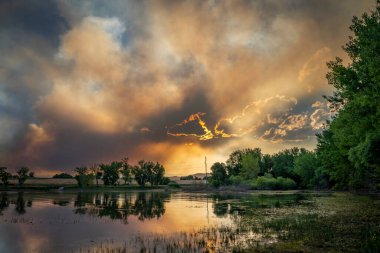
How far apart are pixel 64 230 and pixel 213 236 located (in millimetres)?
14815

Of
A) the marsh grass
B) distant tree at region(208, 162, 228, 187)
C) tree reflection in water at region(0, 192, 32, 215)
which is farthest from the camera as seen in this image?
distant tree at region(208, 162, 228, 187)

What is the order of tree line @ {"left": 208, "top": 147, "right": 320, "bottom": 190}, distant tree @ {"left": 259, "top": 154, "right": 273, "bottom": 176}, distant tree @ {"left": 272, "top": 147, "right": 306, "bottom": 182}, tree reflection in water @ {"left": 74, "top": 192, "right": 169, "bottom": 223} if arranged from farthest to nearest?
distant tree @ {"left": 259, "top": 154, "right": 273, "bottom": 176} < distant tree @ {"left": 272, "top": 147, "right": 306, "bottom": 182} < tree line @ {"left": 208, "top": 147, "right": 320, "bottom": 190} < tree reflection in water @ {"left": 74, "top": 192, "right": 169, "bottom": 223}

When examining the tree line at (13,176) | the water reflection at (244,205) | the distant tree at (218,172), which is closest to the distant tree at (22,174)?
the tree line at (13,176)

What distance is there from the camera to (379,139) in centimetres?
3622

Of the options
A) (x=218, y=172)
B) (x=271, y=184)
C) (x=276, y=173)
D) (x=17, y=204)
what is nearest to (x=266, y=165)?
(x=276, y=173)

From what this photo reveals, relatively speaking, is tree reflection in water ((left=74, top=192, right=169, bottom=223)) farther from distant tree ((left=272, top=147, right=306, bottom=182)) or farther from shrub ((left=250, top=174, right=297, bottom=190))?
distant tree ((left=272, top=147, right=306, bottom=182))

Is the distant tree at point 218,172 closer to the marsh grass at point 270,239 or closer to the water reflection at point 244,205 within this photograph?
the water reflection at point 244,205

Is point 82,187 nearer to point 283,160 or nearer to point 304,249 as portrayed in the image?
point 283,160

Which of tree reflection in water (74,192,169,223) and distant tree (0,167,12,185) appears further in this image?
distant tree (0,167,12,185)

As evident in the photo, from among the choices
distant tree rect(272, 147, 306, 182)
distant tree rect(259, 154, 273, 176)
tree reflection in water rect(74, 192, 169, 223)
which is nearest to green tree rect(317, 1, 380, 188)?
tree reflection in water rect(74, 192, 169, 223)

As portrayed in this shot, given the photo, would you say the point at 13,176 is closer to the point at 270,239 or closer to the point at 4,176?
the point at 4,176

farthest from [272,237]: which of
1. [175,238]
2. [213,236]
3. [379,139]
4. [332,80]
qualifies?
[332,80]

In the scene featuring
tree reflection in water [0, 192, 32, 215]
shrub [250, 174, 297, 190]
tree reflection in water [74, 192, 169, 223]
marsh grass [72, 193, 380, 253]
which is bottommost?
marsh grass [72, 193, 380, 253]

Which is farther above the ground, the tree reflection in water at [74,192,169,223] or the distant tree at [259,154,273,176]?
the distant tree at [259,154,273,176]
